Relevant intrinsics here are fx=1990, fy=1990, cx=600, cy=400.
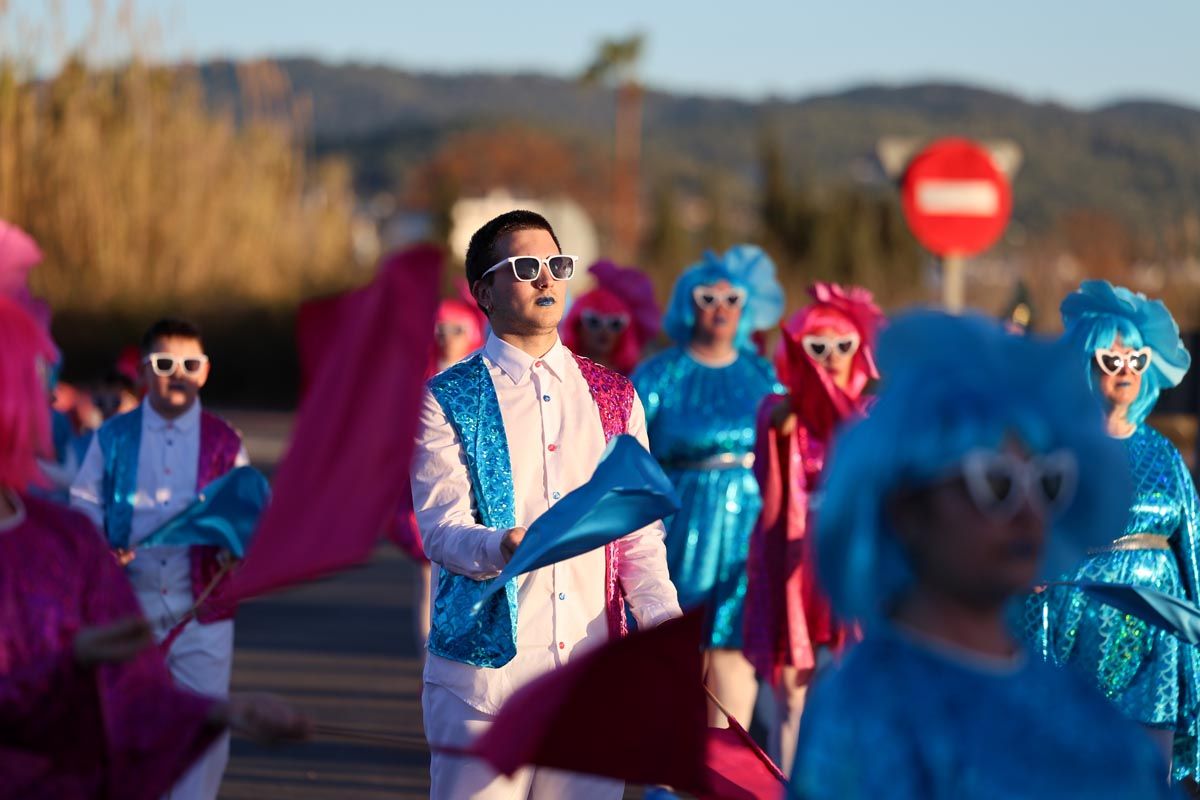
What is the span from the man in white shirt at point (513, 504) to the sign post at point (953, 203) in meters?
9.90

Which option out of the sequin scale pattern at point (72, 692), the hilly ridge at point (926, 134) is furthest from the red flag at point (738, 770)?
the hilly ridge at point (926, 134)

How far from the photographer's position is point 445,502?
181 inches

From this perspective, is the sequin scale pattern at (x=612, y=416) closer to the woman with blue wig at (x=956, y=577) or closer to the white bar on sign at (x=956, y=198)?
the woman with blue wig at (x=956, y=577)

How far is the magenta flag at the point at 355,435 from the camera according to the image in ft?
11.2

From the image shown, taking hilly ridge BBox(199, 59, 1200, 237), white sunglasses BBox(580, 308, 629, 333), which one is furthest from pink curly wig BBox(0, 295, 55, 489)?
hilly ridge BBox(199, 59, 1200, 237)

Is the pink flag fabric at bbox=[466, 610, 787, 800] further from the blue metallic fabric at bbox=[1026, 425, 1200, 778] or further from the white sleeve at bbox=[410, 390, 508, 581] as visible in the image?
the blue metallic fabric at bbox=[1026, 425, 1200, 778]

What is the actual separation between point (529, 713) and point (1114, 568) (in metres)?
3.36

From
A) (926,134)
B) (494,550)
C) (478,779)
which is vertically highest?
(926,134)

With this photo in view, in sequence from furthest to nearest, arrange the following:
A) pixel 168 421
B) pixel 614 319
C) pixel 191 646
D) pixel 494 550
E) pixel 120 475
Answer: pixel 614 319 → pixel 168 421 → pixel 120 475 → pixel 191 646 → pixel 494 550

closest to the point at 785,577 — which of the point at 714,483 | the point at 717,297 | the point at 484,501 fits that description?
the point at 714,483

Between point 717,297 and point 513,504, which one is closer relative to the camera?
point 513,504

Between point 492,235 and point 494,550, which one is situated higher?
point 492,235

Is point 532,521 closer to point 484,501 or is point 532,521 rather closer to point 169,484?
point 484,501

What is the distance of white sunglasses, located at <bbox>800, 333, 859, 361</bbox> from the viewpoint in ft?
26.6
